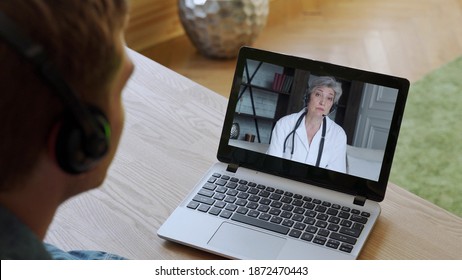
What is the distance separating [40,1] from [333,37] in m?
2.89

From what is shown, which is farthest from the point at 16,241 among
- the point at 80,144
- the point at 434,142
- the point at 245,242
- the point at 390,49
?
the point at 390,49

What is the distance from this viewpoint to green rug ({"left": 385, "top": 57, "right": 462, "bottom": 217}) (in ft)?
8.40

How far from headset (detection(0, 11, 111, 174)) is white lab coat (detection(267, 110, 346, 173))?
52cm

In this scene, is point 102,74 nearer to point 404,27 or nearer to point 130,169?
point 130,169

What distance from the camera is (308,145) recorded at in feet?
4.13

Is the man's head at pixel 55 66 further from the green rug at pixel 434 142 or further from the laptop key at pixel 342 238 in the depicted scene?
the green rug at pixel 434 142

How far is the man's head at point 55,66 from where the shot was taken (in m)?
0.67

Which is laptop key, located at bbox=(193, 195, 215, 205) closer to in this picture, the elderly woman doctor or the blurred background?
the elderly woman doctor

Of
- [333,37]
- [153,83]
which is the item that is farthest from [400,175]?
[153,83]

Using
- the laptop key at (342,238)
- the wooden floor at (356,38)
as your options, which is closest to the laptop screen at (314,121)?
the laptop key at (342,238)

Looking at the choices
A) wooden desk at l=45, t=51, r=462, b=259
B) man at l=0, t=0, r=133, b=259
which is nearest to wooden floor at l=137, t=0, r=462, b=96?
wooden desk at l=45, t=51, r=462, b=259

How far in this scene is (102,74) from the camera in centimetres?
75

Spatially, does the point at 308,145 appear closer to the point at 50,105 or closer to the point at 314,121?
the point at 314,121

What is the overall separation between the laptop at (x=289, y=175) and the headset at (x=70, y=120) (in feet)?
1.40
